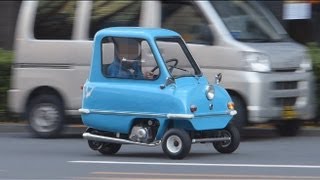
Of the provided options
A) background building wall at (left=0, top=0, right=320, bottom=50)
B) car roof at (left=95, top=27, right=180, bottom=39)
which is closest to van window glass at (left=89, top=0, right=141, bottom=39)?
car roof at (left=95, top=27, right=180, bottom=39)

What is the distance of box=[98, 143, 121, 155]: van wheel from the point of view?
455 inches

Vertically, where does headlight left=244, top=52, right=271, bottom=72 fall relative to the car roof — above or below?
below

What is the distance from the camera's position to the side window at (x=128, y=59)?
36.1ft

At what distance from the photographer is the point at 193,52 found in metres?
13.0

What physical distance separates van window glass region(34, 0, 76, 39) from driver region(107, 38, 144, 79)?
2.39m

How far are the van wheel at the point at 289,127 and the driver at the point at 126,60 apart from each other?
Answer: 3.57 m

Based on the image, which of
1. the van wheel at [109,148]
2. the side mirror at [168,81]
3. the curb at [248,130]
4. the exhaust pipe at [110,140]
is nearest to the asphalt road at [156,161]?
the van wheel at [109,148]

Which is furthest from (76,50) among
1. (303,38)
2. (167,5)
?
(303,38)

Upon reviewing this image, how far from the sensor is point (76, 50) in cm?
1328

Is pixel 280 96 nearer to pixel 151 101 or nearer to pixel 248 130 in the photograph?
pixel 248 130

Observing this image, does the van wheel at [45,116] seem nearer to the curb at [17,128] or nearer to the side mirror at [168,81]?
the curb at [17,128]

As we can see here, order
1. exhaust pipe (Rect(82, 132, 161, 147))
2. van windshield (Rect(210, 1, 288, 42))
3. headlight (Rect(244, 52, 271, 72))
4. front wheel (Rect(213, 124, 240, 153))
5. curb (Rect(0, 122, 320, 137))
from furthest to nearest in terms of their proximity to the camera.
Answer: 1. curb (Rect(0, 122, 320, 137))
2. van windshield (Rect(210, 1, 288, 42))
3. headlight (Rect(244, 52, 271, 72))
4. front wheel (Rect(213, 124, 240, 153))
5. exhaust pipe (Rect(82, 132, 161, 147))

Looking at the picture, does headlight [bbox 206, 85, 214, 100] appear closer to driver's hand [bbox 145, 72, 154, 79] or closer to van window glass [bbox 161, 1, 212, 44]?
driver's hand [bbox 145, 72, 154, 79]

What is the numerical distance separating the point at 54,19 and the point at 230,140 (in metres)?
3.85
